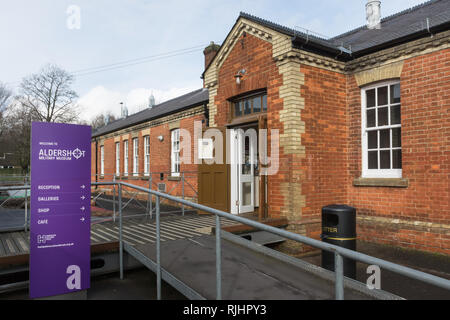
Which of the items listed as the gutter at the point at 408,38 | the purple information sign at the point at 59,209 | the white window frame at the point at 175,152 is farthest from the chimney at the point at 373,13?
the purple information sign at the point at 59,209

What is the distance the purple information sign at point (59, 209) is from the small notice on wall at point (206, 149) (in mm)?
4397

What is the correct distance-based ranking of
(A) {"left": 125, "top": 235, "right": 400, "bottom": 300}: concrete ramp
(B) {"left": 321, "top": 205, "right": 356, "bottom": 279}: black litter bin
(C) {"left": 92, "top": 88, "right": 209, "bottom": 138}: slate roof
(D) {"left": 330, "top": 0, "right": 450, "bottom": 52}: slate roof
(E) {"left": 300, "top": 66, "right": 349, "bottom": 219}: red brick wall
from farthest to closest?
1. (C) {"left": 92, "top": 88, "right": 209, "bottom": 138}: slate roof
2. (E) {"left": 300, "top": 66, "right": 349, "bottom": 219}: red brick wall
3. (D) {"left": 330, "top": 0, "right": 450, "bottom": 52}: slate roof
4. (B) {"left": 321, "top": 205, "right": 356, "bottom": 279}: black litter bin
5. (A) {"left": 125, "top": 235, "right": 400, "bottom": 300}: concrete ramp

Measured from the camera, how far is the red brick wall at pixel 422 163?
6.12 m

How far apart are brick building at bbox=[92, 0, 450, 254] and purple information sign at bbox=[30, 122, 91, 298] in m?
4.01

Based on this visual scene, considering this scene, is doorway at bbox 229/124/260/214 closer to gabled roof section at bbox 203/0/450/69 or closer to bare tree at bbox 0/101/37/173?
gabled roof section at bbox 203/0/450/69

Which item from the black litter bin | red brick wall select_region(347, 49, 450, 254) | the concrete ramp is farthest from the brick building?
the concrete ramp

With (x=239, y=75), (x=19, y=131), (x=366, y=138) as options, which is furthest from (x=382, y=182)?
(x=19, y=131)

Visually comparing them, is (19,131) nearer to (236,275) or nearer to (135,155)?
(135,155)

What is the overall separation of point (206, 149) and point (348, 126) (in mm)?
3626

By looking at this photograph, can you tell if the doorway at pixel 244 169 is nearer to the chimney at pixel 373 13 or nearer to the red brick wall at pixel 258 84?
the red brick wall at pixel 258 84

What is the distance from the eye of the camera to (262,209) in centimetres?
708

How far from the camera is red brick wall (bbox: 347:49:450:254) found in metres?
6.12

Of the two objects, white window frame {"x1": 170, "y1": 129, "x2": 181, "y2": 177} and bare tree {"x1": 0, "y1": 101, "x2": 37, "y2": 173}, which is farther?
bare tree {"x1": 0, "y1": 101, "x2": 37, "y2": 173}

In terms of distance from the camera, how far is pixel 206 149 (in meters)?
8.55
